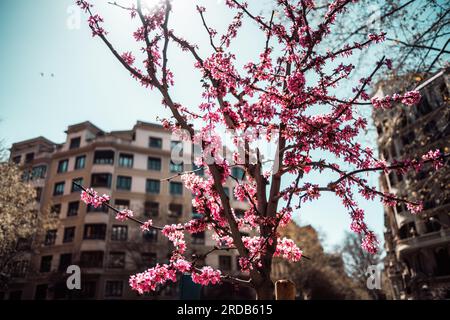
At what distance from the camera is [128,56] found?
4883mm

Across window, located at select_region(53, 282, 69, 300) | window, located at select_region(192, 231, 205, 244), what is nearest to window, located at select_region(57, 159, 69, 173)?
window, located at select_region(53, 282, 69, 300)

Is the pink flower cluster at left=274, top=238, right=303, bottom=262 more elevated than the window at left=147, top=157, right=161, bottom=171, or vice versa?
the window at left=147, top=157, right=161, bottom=171

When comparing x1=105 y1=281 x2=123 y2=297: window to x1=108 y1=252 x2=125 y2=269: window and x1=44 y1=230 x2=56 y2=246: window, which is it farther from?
x1=44 y1=230 x2=56 y2=246: window

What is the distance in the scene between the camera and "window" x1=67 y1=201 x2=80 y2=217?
40000 millimetres

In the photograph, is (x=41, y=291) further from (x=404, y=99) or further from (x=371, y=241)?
(x=404, y=99)

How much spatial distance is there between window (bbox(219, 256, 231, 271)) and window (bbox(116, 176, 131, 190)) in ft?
51.6

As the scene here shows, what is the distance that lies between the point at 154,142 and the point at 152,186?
6660 millimetres

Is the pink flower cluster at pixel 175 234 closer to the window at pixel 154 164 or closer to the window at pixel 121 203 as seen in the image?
the window at pixel 121 203
